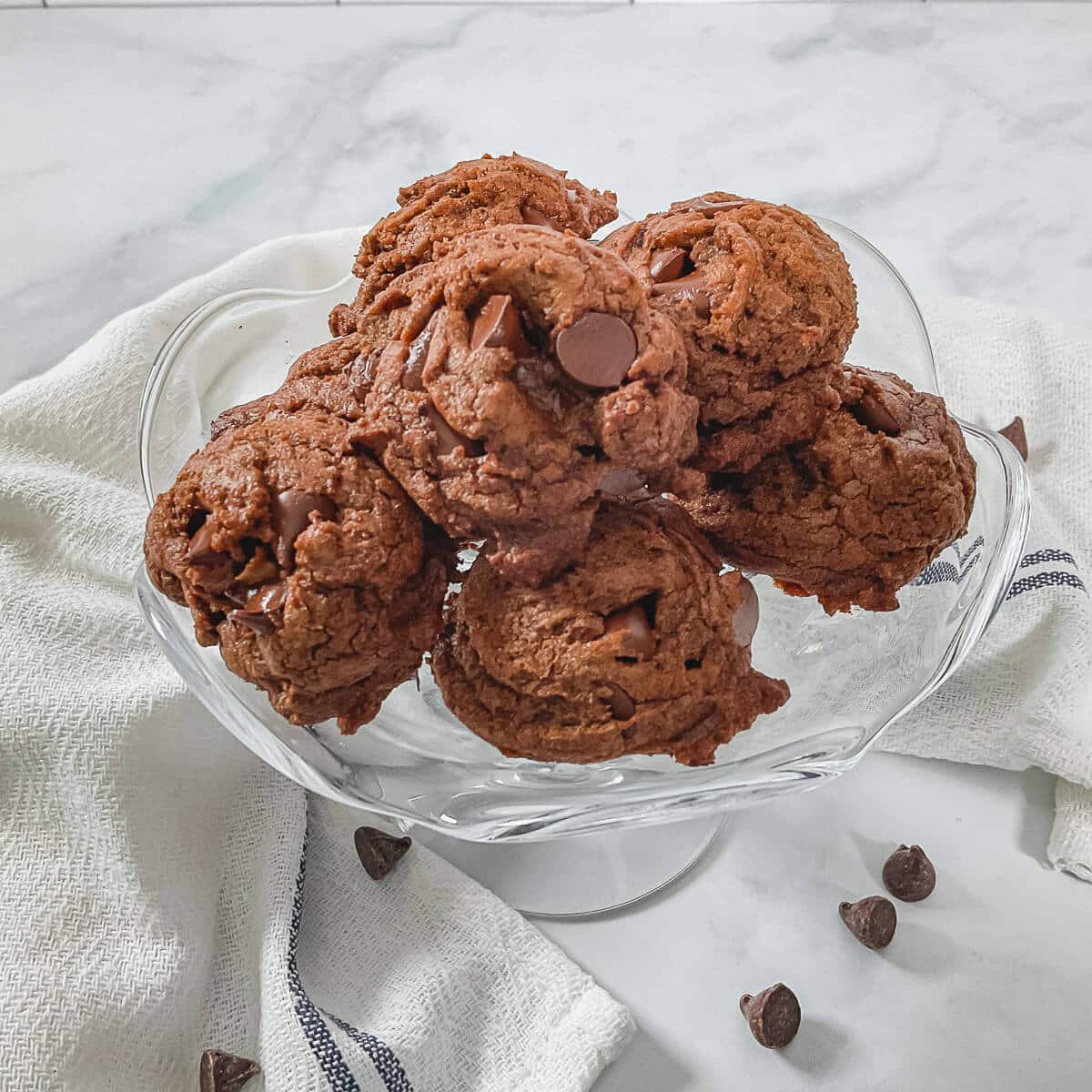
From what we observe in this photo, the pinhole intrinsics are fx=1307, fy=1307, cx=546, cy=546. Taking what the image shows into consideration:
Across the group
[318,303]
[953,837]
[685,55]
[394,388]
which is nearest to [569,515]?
[394,388]

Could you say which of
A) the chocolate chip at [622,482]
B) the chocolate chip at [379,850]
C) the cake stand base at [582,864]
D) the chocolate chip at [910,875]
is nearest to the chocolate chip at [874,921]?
the chocolate chip at [910,875]

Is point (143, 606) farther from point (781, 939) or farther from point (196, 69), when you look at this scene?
point (196, 69)

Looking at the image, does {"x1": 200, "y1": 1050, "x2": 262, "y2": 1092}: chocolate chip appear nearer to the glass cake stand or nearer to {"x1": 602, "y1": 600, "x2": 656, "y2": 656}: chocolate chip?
the glass cake stand

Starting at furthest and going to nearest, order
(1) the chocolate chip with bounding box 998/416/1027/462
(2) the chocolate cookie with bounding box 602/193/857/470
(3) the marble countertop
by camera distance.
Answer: (3) the marble countertop → (1) the chocolate chip with bounding box 998/416/1027/462 → (2) the chocolate cookie with bounding box 602/193/857/470

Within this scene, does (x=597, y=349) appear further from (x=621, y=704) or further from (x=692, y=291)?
(x=621, y=704)

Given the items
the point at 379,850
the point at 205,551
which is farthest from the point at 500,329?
the point at 379,850

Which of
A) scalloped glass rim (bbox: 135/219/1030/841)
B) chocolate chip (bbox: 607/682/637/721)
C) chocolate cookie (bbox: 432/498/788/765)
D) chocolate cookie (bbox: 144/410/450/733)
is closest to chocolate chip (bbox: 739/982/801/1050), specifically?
scalloped glass rim (bbox: 135/219/1030/841)
